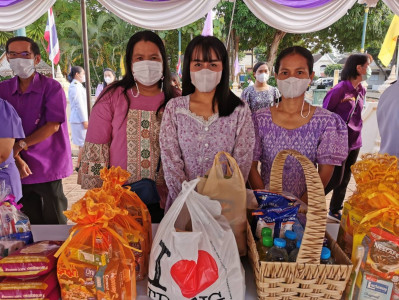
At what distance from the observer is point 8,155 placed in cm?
170

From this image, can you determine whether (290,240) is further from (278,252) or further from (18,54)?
(18,54)

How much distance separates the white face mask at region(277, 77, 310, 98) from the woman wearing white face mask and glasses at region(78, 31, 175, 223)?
0.65 meters

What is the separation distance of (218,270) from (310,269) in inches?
10.1

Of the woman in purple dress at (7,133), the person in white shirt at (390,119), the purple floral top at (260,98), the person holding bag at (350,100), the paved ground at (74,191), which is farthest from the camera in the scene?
the paved ground at (74,191)

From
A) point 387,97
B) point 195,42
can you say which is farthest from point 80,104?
point 387,97

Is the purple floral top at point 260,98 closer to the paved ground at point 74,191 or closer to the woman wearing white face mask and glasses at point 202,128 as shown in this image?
the paved ground at point 74,191

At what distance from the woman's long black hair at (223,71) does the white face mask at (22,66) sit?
1.26 metres

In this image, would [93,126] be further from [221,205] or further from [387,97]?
[387,97]

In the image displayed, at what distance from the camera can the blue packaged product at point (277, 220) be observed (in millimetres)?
1040

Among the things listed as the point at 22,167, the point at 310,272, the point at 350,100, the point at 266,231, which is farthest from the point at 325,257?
the point at 350,100

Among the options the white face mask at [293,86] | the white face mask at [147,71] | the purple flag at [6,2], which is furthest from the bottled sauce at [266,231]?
the purple flag at [6,2]

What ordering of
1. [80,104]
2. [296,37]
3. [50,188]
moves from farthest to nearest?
[296,37]
[80,104]
[50,188]

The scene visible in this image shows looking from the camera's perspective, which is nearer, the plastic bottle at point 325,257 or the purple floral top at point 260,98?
the plastic bottle at point 325,257

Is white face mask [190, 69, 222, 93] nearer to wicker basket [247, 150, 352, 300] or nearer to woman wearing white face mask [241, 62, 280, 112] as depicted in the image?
wicker basket [247, 150, 352, 300]
